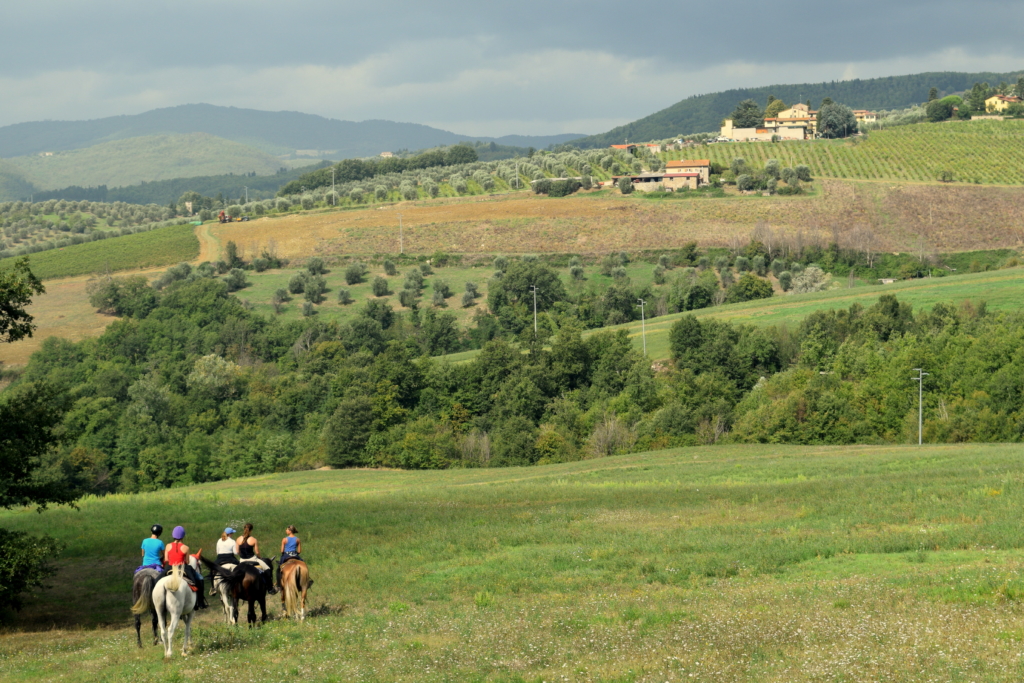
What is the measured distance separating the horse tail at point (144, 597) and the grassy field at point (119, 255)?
151m

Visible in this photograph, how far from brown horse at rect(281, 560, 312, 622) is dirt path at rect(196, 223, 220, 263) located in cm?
14893

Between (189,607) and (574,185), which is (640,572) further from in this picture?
(574,185)

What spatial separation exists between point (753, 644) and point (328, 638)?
27.1ft

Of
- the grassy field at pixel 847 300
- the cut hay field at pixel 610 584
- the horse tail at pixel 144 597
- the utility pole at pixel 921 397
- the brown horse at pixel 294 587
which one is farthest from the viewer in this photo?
the grassy field at pixel 847 300

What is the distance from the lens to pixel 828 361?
303 ft

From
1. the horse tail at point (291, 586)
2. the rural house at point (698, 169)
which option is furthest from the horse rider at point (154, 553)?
the rural house at point (698, 169)

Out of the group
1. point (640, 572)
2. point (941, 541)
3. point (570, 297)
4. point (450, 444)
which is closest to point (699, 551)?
point (640, 572)

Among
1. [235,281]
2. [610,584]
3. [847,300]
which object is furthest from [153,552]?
[235,281]

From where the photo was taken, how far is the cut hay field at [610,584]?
1630 cm

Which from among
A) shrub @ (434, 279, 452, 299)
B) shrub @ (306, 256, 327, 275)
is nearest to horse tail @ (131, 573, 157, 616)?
shrub @ (434, 279, 452, 299)

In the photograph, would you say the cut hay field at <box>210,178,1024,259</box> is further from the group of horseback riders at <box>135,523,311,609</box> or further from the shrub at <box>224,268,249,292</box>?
the group of horseback riders at <box>135,523,311,609</box>

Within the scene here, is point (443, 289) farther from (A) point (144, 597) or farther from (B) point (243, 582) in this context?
(A) point (144, 597)

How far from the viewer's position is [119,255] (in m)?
172

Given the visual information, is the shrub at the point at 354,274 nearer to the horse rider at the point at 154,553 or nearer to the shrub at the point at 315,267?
the shrub at the point at 315,267
